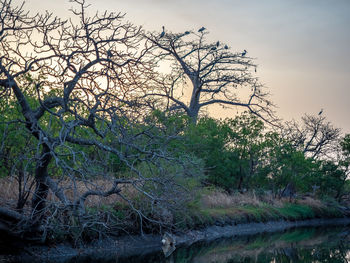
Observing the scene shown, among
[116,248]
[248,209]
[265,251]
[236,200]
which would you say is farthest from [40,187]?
[236,200]

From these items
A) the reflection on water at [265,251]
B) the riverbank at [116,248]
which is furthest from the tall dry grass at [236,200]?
the reflection on water at [265,251]

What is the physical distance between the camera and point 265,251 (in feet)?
61.5

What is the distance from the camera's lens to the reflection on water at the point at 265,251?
1583 cm

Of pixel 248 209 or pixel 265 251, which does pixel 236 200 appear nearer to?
pixel 248 209

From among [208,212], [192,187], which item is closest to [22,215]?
[192,187]

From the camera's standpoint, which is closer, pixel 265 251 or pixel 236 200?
pixel 265 251

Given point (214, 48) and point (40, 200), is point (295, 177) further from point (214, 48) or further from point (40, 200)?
point (40, 200)

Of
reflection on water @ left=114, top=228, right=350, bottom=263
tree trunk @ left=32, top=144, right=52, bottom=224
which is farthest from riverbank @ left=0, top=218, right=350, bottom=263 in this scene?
tree trunk @ left=32, top=144, right=52, bottom=224

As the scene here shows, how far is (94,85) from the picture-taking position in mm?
11062

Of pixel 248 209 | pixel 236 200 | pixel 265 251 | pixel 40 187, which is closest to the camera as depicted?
pixel 40 187

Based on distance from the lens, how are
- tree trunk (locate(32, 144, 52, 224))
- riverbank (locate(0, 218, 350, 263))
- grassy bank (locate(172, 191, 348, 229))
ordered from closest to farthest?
tree trunk (locate(32, 144, 52, 224)) < riverbank (locate(0, 218, 350, 263)) < grassy bank (locate(172, 191, 348, 229))

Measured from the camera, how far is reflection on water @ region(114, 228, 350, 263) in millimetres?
15828

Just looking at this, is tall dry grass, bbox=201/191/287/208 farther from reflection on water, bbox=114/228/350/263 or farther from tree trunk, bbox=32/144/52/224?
tree trunk, bbox=32/144/52/224

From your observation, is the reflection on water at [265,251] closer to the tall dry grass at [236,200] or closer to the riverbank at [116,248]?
the riverbank at [116,248]
